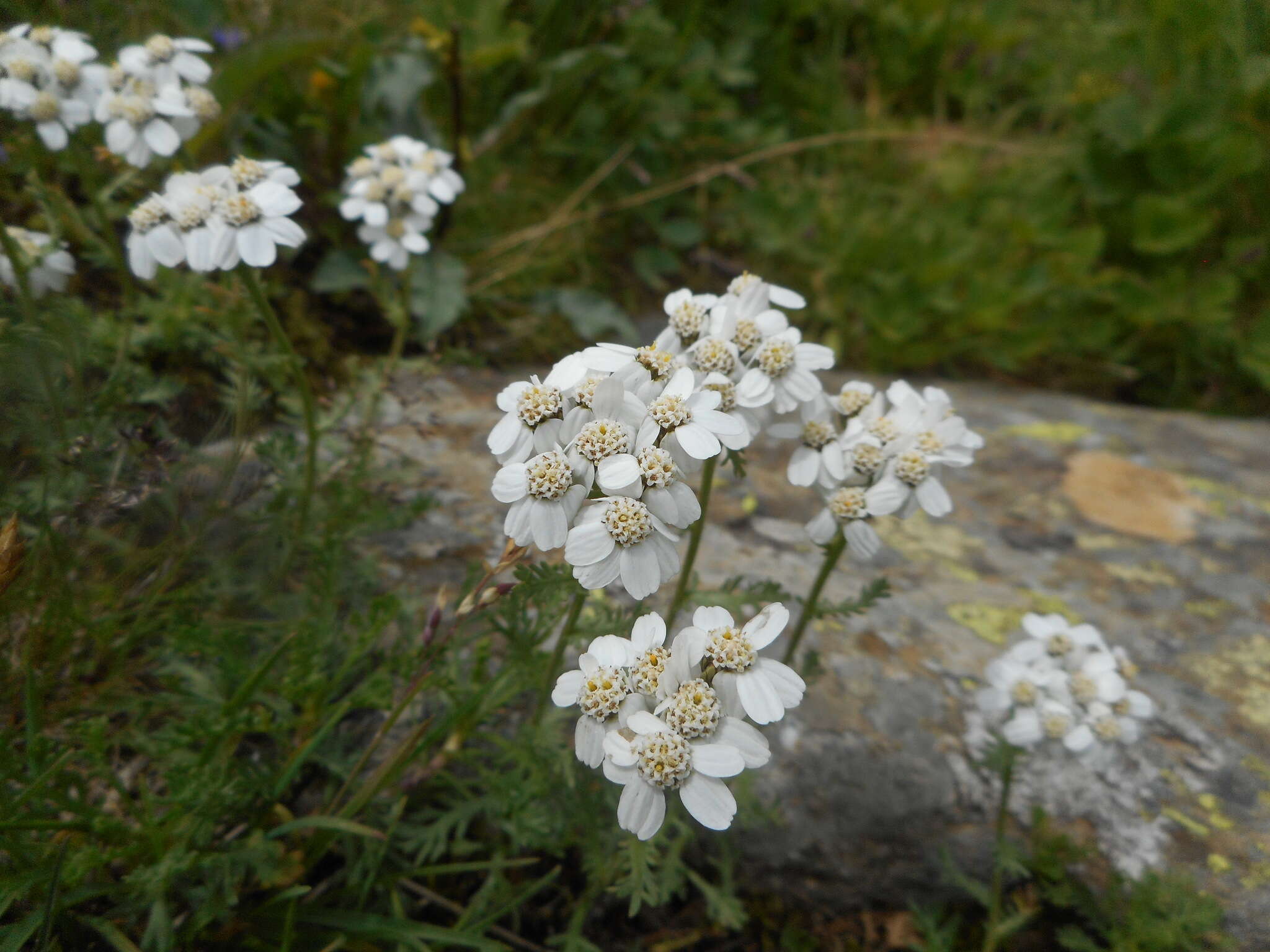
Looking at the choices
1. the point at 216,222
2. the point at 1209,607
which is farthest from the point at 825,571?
the point at 1209,607

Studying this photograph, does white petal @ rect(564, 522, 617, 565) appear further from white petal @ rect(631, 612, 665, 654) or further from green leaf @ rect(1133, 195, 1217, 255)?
green leaf @ rect(1133, 195, 1217, 255)

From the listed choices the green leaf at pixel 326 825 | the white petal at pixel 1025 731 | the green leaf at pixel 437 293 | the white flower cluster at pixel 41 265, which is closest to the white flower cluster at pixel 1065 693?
the white petal at pixel 1025 731

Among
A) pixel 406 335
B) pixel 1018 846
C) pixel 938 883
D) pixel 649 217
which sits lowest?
pixel 938 883

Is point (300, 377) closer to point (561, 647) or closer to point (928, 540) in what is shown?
point (561, 647)

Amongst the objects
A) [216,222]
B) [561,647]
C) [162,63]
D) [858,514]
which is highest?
[162,63]

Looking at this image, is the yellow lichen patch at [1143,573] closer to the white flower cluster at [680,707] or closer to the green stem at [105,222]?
the white flower cluster at [680,707]

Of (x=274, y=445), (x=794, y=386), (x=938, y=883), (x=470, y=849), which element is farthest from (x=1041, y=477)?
(x=274, y=445)

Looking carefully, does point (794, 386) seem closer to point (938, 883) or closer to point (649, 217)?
point (938, 883)
